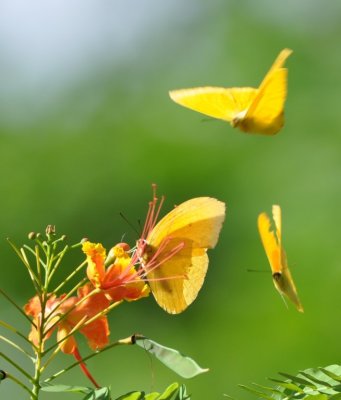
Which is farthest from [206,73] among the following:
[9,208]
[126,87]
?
[9,208]

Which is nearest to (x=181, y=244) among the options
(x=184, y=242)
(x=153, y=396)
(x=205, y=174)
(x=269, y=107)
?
(x=184, y=242)

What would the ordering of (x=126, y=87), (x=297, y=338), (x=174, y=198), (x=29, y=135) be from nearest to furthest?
(x=297, y=338)
(x=174, y=198)
(x=29, y=135)
(x=126, y=87)

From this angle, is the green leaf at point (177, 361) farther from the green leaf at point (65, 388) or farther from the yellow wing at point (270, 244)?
the yellow wing at point (270, 244)

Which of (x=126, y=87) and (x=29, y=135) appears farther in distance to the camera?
(x=126, y=87)

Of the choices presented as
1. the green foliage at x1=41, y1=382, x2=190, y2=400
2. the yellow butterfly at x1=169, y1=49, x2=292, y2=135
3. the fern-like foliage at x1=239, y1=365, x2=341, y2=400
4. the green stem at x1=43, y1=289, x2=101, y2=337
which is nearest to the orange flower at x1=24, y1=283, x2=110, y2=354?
the green stem at x1=43, y1=289, x2=101, y2=337

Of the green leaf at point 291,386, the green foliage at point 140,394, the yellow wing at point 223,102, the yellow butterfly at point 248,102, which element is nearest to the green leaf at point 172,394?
the green foliage at point 140,394

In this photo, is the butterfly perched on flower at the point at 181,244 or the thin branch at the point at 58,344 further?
the butterfly perched on flower at the point at 181,244

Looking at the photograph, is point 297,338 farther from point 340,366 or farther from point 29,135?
point 340,366
